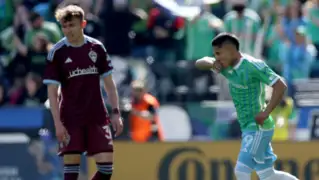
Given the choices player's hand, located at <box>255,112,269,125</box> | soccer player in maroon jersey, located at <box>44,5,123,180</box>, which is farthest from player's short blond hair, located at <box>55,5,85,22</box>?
player's hand, located at <box>255,112,269,125</box>

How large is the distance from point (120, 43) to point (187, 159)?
8.63 ft

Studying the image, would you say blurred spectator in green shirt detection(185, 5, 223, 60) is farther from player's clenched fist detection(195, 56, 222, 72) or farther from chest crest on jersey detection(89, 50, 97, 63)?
chest crest on jersey detection(89, 50, 97, 63)

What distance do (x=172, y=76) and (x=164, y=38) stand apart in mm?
844

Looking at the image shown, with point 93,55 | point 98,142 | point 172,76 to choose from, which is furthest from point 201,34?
point 98,142

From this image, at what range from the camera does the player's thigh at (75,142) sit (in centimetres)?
912

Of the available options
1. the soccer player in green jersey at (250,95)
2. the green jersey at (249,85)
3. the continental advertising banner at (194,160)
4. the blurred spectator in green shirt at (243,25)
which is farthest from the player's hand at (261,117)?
the blurred spectator in green shirt at (243,25)

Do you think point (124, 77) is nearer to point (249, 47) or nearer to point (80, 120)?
point (249, 47)

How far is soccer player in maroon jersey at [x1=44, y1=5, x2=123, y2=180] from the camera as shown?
9.09 m

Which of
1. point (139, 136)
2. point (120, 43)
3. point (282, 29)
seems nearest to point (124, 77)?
point (120, 43)

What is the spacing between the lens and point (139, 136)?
1304cm

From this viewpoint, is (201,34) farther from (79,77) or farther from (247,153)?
(247,153)

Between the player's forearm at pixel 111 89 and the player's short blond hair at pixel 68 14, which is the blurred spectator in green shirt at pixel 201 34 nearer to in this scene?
the player's forearm at pixel 111 89

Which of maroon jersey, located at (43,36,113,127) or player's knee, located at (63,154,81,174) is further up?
maroon jersey, located at (43,36,113,127)

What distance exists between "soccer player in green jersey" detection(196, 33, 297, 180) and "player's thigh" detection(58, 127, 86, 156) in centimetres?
132
